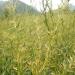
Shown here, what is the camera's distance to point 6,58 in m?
2.45

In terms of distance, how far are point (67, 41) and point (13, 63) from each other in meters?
0.83

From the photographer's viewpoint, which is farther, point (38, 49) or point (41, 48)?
point (41, 48)

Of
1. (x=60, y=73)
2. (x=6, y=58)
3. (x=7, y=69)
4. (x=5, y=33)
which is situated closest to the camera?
(x=60, y=73)

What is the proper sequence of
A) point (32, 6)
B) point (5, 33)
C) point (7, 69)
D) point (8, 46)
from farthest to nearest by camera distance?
1. point (5, 33)
2. point (32, 6)
3. point (8, 46)
4. point (7, 69)

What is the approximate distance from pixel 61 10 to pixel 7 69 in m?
0.88

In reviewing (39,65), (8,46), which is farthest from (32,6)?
(39,65)

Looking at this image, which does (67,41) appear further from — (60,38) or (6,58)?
(6,58)

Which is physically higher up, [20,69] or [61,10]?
[61,10]

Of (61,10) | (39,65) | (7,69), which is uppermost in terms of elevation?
(61,10)

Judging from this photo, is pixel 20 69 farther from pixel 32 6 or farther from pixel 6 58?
pixel 32 6

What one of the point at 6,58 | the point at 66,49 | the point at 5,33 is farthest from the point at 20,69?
the point at 5,33

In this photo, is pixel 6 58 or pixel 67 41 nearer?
pixel 6 58

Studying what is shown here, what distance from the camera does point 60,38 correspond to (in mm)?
2982

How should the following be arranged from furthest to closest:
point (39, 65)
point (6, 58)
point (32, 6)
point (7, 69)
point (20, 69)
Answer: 1. point (32, 6)
2. point (6, 58)
3. point (7, 69)
4. point (20, 69)
5. point (39, 65)
